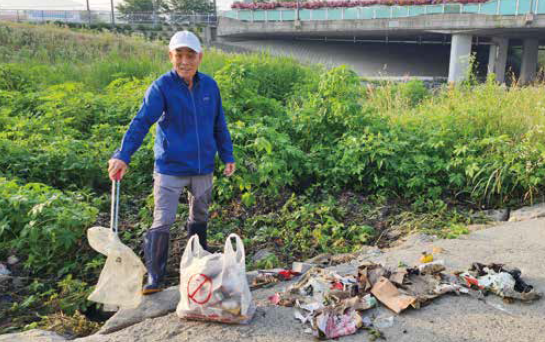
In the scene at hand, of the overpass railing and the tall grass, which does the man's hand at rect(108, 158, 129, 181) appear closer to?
the tall grass

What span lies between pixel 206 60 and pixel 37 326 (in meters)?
10.0

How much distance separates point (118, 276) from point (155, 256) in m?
0.42

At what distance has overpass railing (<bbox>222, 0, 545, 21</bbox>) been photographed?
2114 cm

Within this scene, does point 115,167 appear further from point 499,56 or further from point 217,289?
point 499,56

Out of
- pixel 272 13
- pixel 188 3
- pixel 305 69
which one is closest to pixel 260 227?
pixel 305 69

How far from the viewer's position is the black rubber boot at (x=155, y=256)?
3627 mm

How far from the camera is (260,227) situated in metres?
5.24

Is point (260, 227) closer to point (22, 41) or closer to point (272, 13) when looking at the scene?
point (22, 41)

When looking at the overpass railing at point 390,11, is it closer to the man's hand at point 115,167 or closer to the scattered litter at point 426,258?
the scattered litter at point 426,258

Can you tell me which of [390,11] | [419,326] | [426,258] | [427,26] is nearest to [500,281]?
[426,258]

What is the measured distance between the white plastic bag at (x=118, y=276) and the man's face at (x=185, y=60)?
4.16ft

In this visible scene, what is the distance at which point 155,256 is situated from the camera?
3.65 metres

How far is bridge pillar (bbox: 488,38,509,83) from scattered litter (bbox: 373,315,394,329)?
27.5m

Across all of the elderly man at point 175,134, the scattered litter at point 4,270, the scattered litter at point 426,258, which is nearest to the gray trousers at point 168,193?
the elderly man at point 175,134
